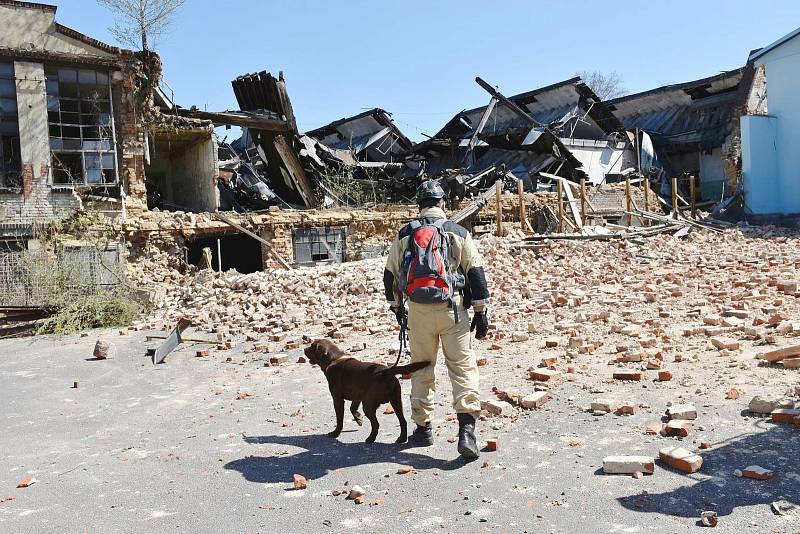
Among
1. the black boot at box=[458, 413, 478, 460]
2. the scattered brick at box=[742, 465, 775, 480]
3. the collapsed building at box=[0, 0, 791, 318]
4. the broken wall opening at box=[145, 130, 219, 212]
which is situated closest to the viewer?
the scattered brick at box=[742, 465, 775, 480]

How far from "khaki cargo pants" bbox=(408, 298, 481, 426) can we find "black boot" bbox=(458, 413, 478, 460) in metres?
0.05

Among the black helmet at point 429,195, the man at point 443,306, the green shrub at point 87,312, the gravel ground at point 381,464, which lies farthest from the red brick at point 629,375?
the green shrub at point 87,312

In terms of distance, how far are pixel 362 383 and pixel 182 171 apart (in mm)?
18286

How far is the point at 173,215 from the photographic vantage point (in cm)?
1766

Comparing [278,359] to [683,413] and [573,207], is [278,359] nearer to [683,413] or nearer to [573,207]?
[683,413]

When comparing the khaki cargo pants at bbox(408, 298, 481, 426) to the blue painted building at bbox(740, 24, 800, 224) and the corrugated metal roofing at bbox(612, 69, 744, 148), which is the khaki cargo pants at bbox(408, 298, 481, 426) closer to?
the blue painted building at bbox(740, 24, 800, 224)

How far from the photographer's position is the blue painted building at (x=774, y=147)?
22.0 meters

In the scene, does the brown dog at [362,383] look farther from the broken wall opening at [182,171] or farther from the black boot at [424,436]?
the broken wall opening at [182,171]

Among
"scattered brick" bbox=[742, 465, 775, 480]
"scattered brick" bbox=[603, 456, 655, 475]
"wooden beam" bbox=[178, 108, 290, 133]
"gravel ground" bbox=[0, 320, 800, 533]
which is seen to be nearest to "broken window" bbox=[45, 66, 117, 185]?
"wooden beam" bbox=[178, 108, 290, 133]

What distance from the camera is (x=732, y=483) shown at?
3674mm

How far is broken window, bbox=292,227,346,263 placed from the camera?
19203 millimetres

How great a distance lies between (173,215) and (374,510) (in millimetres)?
15317

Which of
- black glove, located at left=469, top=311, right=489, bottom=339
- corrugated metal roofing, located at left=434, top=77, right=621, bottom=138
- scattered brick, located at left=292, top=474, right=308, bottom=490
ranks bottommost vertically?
scattered brick, located at left=292, top=474, right=308, bottom=490

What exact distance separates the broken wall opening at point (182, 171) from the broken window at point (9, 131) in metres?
3.52
